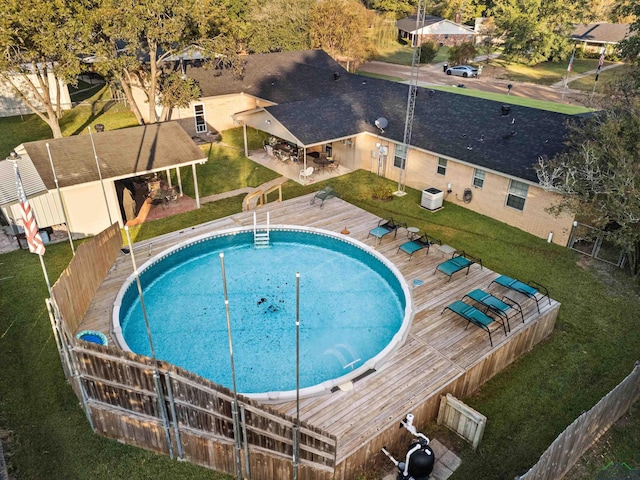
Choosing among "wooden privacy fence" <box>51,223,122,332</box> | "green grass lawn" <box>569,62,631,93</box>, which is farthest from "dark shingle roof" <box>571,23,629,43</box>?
"wooden privacy fence" <box>51,223,122,332</box>

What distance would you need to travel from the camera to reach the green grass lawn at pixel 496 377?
9734mm

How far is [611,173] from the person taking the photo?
50.3 ft

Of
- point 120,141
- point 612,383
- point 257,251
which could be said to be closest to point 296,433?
point 612,383

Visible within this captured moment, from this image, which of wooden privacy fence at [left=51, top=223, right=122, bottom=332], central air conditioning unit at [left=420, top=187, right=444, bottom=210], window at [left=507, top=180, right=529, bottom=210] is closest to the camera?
wooden privacy fence at [left=51, top=223, right=122, bottom=332]

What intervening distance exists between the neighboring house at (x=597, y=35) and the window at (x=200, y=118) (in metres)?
56.5

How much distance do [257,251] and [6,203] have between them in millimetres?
→ 9379

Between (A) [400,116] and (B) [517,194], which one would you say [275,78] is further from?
(B) [517,194]

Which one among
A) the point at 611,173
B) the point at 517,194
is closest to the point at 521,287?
the point at 611,173

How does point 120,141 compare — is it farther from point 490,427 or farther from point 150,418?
point 490,427

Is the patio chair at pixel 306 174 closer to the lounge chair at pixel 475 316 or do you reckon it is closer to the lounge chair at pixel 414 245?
the lounge chair at pixel 414 245

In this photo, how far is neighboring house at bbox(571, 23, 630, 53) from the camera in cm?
6059

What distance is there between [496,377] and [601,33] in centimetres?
6936

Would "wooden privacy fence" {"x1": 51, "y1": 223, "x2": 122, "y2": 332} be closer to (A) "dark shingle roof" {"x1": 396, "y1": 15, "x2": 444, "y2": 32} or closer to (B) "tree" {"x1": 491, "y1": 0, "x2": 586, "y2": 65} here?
(B) "tree" {"x1": 491, "y1": 0, "x2": 586, "y2": 65}

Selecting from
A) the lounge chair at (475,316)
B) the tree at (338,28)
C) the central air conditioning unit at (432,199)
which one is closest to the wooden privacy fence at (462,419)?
the lounge chair at (475,316)
